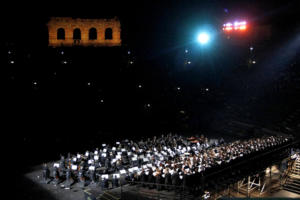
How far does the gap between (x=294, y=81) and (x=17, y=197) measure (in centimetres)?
3450

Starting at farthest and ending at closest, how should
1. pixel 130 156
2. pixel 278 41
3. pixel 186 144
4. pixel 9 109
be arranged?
pixel 278 41
pixel 9 109
pixel 186 144
pixel 130 156

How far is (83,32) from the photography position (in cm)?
4225

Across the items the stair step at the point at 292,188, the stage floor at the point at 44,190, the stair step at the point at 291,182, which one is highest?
the stage floor at the point at 44,190

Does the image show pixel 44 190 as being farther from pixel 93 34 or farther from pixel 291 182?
pixel 93 34

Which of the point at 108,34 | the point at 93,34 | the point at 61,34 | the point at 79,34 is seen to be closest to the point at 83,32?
the point at 79,34

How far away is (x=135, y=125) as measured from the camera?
107ft

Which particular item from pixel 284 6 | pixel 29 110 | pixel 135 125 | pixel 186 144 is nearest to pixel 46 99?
pixel 29 110

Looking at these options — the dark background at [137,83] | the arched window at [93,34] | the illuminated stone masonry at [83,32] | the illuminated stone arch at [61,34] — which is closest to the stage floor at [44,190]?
the dark background at [137,83]

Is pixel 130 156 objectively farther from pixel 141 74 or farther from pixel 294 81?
pixel 294 81

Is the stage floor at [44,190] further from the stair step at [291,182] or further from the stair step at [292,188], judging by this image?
the stair step at [291,182]

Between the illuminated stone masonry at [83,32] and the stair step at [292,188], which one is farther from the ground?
the illuminated stone masonry at [83,32]

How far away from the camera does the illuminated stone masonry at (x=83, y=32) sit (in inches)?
1614

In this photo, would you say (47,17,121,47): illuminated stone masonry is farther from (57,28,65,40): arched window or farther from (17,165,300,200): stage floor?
(17,165,300,200): stage floor

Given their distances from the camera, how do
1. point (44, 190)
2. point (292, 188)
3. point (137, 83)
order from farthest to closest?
point (137, 83) → point (292, 188) → point (44, 190)
